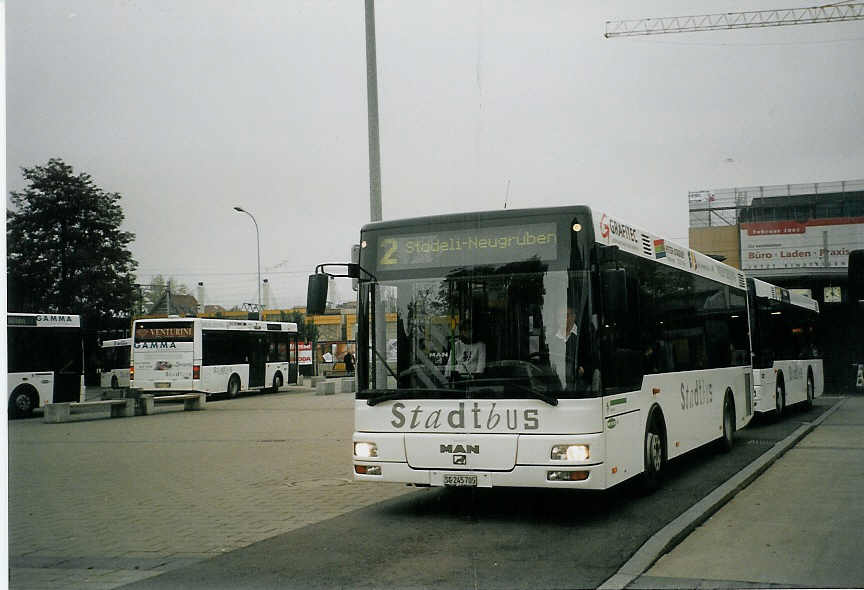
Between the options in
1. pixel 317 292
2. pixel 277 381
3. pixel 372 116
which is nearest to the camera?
pixel 317 292

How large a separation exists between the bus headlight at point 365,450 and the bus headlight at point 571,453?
178cm

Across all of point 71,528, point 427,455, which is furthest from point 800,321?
point 71,528

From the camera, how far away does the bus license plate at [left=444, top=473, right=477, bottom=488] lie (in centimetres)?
829

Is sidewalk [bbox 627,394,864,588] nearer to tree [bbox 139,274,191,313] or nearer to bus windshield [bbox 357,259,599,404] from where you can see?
bus windshield [bbox 357,259,599,404]

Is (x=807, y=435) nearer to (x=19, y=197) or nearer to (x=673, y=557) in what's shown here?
(x=673, y=557)

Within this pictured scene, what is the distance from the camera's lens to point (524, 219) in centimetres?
857

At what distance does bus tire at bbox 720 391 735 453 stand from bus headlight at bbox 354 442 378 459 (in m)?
6.97

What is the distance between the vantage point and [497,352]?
27.5ft

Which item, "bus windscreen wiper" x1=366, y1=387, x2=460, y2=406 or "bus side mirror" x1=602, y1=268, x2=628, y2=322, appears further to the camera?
"bus windscreen wiper" x1=366, y1=387, x2=460, y2=406

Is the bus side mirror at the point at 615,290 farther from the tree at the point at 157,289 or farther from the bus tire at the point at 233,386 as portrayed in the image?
the bus tire at the point at 233,386

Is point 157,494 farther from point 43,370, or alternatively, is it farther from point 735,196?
point 43,370

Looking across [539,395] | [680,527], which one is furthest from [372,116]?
[680,527]

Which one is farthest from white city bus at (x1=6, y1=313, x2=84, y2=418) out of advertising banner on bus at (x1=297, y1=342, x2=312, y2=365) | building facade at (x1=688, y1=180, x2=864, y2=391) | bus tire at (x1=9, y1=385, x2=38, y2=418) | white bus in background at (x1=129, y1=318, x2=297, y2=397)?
advertising banner on bus at (x1=297, y1=342, x2=312, y2=365)

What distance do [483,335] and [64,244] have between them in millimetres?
6739
